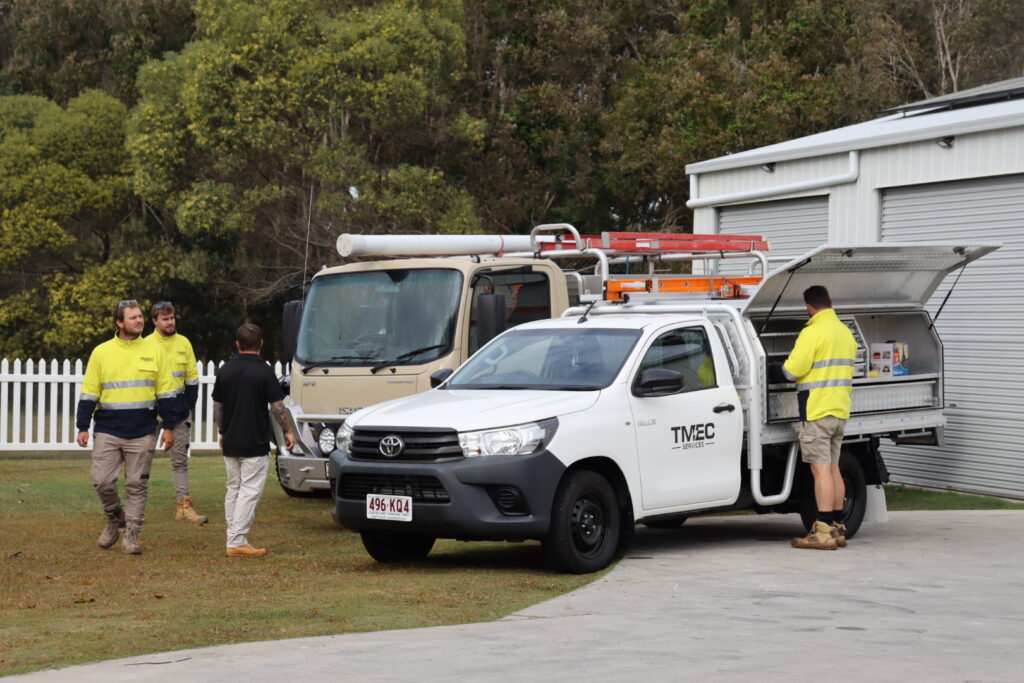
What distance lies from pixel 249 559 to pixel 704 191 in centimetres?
1105

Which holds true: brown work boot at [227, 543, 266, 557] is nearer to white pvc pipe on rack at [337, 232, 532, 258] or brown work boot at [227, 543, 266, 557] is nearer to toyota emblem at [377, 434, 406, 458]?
toyota emblem at [377, 434, 406, 458]

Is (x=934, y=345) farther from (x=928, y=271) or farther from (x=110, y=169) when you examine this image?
(x=110, y=169)

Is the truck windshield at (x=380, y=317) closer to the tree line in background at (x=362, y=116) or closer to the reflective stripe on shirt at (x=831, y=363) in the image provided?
the reflective stripe on shirt at (x=831, y=363)

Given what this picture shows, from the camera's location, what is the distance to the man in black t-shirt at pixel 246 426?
11273 mm

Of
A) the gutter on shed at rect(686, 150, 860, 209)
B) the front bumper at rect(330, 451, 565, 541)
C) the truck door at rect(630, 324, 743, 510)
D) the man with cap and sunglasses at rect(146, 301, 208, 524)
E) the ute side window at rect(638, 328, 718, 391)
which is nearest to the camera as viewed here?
the front bumper at rect(330, 451, 565, 541)

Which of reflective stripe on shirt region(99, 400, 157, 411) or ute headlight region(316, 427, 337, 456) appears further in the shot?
ute headlight region(316, 427, 337, 456)

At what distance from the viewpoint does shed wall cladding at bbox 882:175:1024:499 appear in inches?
612

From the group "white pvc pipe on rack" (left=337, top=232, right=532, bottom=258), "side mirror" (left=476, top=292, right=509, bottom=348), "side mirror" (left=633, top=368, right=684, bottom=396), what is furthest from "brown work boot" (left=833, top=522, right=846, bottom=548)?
"white pvc pipe on rack" (left=337, top=232, right=532, bottom=258)

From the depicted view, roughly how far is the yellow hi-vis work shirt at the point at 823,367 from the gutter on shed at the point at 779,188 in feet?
20.1

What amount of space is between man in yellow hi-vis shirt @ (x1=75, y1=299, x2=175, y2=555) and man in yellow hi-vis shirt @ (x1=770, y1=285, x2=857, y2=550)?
499 cm

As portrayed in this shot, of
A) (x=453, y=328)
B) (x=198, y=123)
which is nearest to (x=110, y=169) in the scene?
(x=198, y=123)

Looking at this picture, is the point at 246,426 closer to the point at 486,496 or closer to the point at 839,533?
the point at 486,496

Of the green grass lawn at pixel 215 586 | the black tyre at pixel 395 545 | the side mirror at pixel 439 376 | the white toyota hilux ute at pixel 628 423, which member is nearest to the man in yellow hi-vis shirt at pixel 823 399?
the white toyota hilux ute at pixel 628 423

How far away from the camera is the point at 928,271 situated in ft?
43.7
